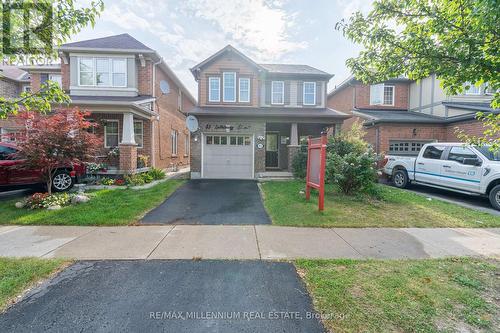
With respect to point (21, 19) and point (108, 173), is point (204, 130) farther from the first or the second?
point (21, 19)

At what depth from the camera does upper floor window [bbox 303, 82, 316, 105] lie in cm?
1430

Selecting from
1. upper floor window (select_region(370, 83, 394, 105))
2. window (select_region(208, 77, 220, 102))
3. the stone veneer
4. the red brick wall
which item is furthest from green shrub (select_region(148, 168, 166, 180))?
upper floor window (select_region(370, 83, 394, 105))

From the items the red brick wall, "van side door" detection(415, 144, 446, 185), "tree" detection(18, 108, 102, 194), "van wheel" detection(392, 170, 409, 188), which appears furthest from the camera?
the red brick wall

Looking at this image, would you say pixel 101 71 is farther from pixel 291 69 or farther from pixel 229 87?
pixel 291 69

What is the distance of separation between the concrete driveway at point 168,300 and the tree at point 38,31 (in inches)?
118

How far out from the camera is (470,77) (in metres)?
3.05

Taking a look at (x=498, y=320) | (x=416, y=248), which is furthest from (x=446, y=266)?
(x=498, y=320)

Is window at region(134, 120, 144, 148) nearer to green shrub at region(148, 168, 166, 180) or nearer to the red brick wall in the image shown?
green shrub at region(148, 168, 166, 180)

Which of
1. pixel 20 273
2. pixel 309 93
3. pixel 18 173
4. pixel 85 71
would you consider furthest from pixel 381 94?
pixel 18 173

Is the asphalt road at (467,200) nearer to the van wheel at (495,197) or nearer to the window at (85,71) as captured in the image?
the van wheel at (495,197)

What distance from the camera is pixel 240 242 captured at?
4.41 meters

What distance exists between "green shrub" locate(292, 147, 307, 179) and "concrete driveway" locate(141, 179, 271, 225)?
3.07 meters

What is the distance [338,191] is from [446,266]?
17.5ft

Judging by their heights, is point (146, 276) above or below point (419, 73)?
below
